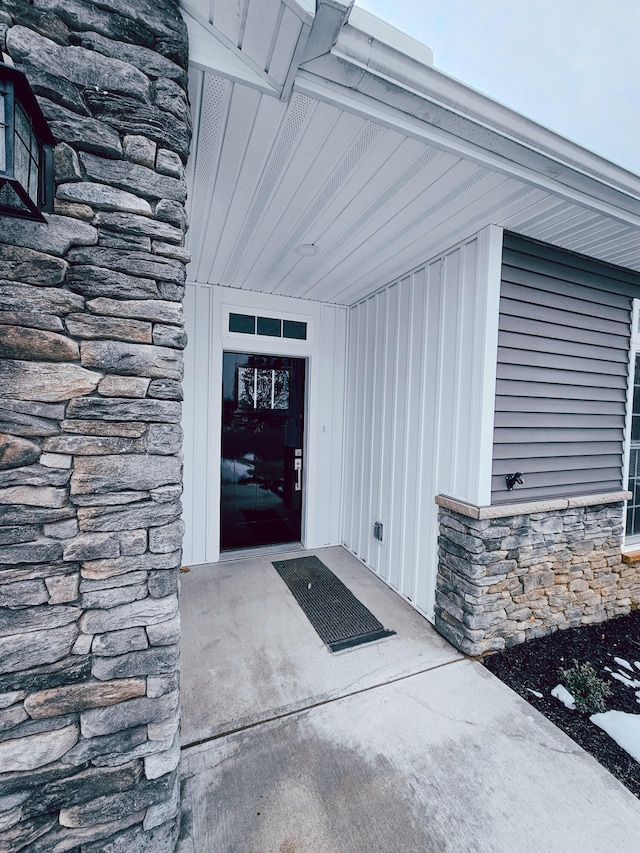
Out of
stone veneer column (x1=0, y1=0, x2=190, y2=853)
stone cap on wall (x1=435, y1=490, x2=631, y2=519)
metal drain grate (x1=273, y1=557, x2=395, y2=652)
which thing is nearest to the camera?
stone veneer column (x1=0, y1=0, x2=190, y2=853)

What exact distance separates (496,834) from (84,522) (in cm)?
190

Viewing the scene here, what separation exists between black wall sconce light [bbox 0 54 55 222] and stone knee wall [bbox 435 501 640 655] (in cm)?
250

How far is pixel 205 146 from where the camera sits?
A: 1645 millimetres

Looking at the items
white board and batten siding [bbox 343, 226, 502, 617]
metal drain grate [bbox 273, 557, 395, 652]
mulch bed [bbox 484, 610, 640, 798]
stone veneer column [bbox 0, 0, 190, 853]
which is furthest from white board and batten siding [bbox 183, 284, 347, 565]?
stone veneer column [bbox 0, 0, 190, 853]

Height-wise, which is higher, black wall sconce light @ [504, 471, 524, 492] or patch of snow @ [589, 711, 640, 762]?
Result: black wall sconce light @ [504, 471, 524, 492]

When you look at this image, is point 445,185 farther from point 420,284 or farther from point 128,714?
point 128,714

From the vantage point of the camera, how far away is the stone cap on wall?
2.23m

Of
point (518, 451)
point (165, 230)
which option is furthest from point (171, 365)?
point (518, 451)

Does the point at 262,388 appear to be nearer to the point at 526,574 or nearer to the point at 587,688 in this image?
the point at 526,574

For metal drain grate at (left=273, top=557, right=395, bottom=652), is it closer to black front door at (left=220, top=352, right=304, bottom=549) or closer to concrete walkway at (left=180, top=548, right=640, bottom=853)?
concrete walkway at (left=180, top=548, right=640, bottom=853)

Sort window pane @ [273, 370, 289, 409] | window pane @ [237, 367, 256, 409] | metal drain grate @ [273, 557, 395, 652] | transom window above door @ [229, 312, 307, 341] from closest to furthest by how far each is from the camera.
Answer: metal drain grate @ [273, 557, 395, 652] → transom window above door @ [229, 312, 307, 341] → window pane @ [237, 367, 256, 409] → window pane @ [273, 370, 289, 409]

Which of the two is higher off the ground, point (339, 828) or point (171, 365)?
point (171, 365)

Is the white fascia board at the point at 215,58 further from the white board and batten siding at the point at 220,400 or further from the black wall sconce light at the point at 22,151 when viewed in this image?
the white board and batten siding at the point at 220,400

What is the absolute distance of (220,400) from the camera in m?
3.46
